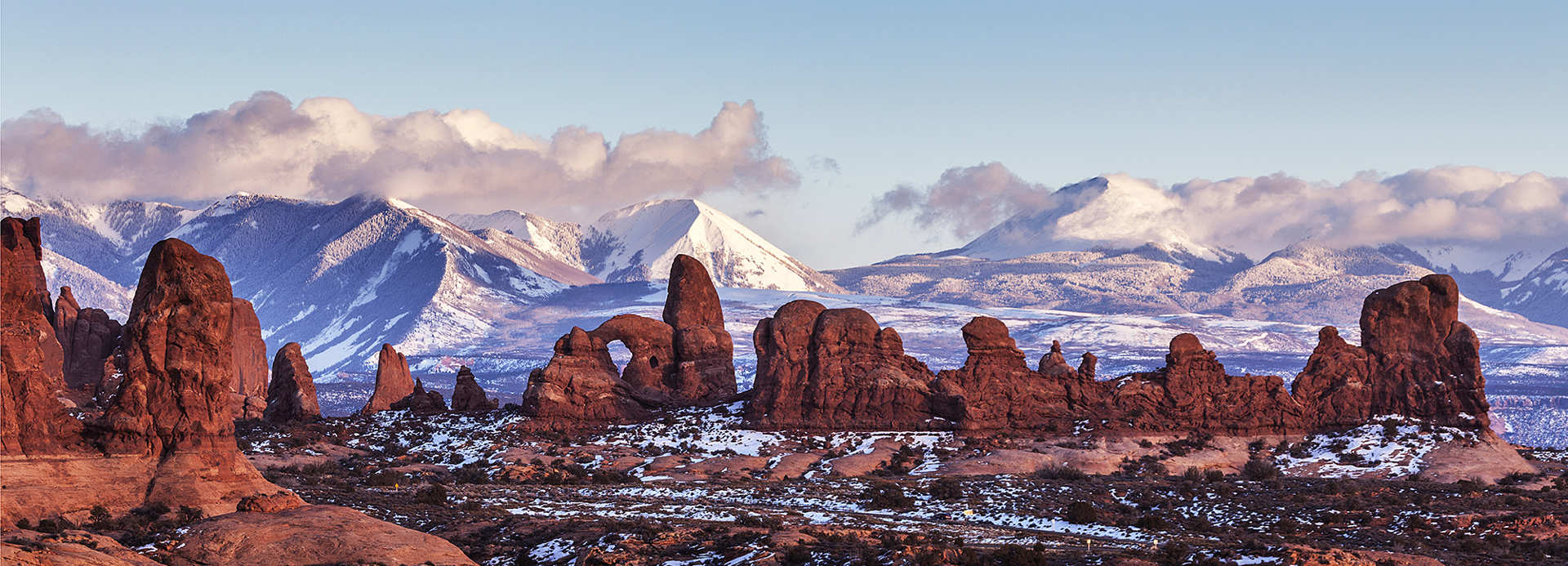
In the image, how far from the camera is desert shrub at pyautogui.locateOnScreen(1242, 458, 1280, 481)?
71625mm

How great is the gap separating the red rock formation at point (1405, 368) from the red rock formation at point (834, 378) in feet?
64.1

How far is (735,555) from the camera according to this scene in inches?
1695

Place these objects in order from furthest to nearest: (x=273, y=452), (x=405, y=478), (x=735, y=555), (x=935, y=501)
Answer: (x=273, y=452) → (x=405, y=478) → (x=935, y=501) → (x=735, y=555)

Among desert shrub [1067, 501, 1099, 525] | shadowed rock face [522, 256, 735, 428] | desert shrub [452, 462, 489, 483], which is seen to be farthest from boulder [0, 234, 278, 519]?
shadowed rock face [522, 256, 735, 428]

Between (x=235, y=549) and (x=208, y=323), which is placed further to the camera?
(x=208, y=323)

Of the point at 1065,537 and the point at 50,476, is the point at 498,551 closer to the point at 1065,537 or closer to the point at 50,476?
the point at 50,476

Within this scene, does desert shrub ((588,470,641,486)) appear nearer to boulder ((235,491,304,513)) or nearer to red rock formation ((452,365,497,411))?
red rock formation ((452,365,497,411))

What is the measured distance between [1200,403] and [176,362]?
5219cm

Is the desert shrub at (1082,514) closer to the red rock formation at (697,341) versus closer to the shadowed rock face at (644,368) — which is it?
the shadowed rock face at (644,368)

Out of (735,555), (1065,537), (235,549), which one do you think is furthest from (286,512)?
(1065,537)

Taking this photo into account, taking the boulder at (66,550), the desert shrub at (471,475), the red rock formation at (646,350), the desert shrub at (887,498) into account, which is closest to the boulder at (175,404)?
the boulder at (66,550)

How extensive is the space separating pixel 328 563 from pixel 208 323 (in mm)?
11151

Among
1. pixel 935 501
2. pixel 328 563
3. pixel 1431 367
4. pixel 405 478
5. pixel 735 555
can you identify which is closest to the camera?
pixel 328 563

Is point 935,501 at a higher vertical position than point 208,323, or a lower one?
lower
